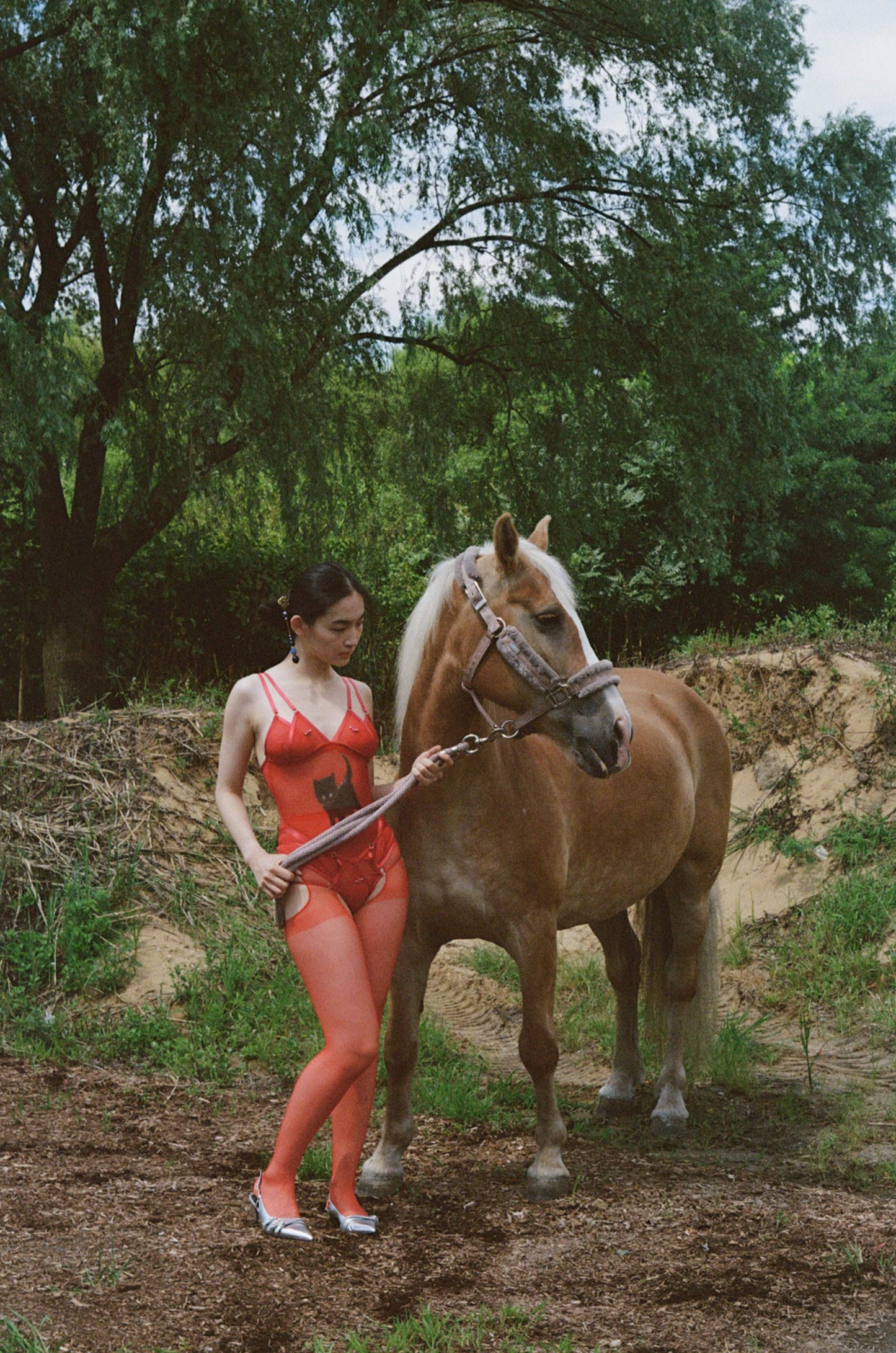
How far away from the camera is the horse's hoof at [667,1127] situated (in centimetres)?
480

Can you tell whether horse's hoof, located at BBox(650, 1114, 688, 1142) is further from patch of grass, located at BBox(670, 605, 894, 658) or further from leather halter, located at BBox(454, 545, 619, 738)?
patch of grass, located at BBox(670, 605, 894, 658)

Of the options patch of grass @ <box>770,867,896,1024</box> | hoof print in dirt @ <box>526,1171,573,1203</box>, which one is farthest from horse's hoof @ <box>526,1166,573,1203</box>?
patch of grass @ <box>770,867,896,1024</box>

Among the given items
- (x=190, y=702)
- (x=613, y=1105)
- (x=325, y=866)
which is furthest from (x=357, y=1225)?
(x=190, y=702)

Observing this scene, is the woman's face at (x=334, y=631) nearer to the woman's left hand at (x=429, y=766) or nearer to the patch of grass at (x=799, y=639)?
the woman's left hand at (x=429, y=766)

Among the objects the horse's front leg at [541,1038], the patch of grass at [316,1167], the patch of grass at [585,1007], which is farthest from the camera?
the patch of grass at [585,1007]

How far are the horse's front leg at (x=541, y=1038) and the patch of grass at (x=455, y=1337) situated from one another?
0.87 meters

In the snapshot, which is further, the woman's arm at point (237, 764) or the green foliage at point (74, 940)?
the green foliage at point (74, 940)

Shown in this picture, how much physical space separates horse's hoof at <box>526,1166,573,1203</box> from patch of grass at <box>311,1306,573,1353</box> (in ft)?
2.74

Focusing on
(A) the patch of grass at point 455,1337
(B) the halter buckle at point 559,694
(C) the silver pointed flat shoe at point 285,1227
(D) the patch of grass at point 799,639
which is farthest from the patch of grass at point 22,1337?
(D) the patch of grass at point 799,639

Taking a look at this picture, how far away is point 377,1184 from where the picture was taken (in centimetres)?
393

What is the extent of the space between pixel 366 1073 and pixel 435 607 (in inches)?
54.5

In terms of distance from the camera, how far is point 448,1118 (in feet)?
15.9

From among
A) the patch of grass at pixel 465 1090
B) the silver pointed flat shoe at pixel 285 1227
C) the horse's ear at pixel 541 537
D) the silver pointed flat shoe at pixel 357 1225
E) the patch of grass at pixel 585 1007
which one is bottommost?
the patch of grass at pixel 585 1007

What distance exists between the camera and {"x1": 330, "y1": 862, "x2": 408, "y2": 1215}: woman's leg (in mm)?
3533
